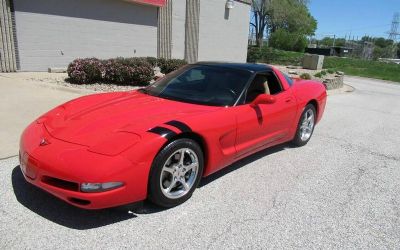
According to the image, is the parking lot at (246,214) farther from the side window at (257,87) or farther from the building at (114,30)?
the building at (114,30)

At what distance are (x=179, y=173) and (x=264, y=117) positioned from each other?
4.57ft

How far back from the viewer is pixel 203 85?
4148 mm

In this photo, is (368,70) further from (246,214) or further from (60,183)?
(60,183)

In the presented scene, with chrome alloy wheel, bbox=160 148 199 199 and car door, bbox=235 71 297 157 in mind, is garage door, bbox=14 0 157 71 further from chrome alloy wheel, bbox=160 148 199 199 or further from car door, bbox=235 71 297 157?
chrome alloy wheel, bbox=160 148 199 199

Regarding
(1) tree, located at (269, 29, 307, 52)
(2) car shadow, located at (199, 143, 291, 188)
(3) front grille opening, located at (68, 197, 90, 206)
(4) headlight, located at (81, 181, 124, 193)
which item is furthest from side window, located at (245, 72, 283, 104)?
(1) tree, located at (269, 29, 307, 52)

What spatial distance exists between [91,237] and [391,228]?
2.53m

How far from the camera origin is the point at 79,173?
262 centimetres

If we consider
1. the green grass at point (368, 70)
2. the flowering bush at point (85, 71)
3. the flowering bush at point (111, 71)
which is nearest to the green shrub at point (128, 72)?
the flowering bush at point (111, 71)

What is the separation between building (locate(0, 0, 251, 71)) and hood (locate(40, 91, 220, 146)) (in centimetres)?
868

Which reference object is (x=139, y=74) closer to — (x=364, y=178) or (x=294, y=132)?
(x=294, y=132)

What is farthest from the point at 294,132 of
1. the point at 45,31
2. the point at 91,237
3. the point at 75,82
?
the point at 45,31

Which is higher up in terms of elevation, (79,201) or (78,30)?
(78,30)

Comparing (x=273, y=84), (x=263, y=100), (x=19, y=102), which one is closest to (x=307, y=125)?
(x=273, y=84)

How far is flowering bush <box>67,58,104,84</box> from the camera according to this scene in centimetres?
923
